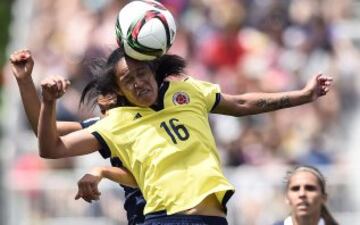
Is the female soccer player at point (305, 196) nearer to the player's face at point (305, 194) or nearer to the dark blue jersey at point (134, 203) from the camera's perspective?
the player's face at point (305, 194)

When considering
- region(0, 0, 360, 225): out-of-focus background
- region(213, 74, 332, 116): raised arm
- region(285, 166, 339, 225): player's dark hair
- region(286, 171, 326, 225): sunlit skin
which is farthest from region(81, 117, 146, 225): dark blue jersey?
region(0, 0, 360, 225): out-of-focus background

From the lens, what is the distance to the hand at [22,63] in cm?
764

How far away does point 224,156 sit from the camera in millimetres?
15086

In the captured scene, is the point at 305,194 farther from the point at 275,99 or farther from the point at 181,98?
the point at 181,98

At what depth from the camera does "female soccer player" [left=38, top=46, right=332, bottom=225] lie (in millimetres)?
7754

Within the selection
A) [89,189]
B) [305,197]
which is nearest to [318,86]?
[305,197]

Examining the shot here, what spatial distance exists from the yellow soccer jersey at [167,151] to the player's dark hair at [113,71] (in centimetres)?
15

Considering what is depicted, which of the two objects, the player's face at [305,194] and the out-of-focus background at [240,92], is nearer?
the player's face at [305,194]

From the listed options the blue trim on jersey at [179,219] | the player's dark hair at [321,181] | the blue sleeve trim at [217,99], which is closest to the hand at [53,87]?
the blue trim on jersey at [179,219]

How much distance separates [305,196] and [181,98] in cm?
193

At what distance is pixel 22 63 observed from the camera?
25.2 ft

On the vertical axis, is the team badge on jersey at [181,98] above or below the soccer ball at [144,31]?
below

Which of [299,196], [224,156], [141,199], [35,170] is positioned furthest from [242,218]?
[141,199]

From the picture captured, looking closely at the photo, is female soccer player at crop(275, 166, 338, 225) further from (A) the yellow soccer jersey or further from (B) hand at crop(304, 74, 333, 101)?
(A) the yellow soccer jersey
